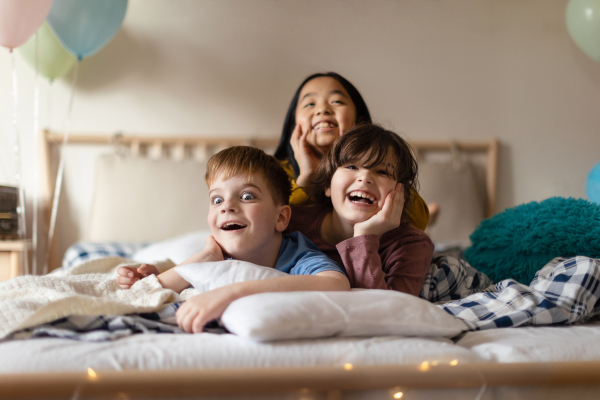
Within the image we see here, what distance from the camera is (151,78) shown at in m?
2.33

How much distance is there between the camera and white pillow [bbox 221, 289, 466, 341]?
620mm

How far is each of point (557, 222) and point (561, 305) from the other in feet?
1.16

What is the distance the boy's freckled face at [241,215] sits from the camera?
0.89 metres

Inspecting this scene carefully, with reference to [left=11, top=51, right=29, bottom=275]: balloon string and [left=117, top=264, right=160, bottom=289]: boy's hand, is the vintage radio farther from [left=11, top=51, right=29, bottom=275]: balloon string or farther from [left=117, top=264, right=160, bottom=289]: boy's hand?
[left=117, top=264, right=160, bottom=289]: boy's hand

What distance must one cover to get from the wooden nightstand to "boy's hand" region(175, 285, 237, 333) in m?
1.49

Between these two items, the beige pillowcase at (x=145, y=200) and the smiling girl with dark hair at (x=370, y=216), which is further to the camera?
the beige pillowcase at (x=145, y=200)

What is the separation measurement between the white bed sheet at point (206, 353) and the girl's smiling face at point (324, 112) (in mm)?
804

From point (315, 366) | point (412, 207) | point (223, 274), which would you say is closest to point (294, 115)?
point (412, 207)

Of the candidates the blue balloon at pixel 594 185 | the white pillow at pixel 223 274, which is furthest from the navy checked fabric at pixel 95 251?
the blue balloon at pixel 594 185

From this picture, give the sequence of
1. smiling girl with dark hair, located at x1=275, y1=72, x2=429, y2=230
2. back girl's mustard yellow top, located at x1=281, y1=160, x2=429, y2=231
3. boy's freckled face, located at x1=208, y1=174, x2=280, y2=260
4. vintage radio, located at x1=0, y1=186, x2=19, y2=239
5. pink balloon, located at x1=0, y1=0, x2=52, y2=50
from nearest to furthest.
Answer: boy's freckled face, located at x1=208, y1=174, x2=280, y2=260, back girl's mustard yellow top, located at x1=281, y1=160, x2=429, y2=231, smiling girl with dark hair, located at x1=275, y1=72, x2=429, y2=230, pink balloon, located at x1=0, y1=0, x2=52, y2=50, vintage radio, located at x1=0, y1=186, x2=19, y2=239

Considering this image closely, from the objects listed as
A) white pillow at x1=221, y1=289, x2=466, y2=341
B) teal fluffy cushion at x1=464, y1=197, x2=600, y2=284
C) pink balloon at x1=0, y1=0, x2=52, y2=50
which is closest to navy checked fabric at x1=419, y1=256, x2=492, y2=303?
teal fluffy cushion at x1=464, y1=197, x2=600, y2=284

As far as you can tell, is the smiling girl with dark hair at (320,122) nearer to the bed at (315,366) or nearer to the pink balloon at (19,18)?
Answer: the bed at (315,366)

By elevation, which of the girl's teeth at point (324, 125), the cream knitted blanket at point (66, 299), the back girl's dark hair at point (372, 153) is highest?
the girl's teeth at point (324, 125)

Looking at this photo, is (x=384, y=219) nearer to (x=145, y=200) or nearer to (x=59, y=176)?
(x=145, y=200)
